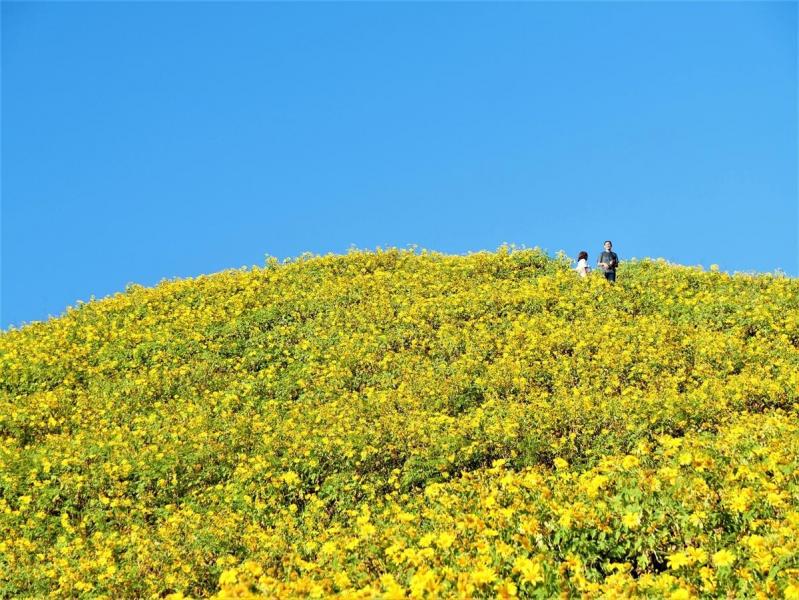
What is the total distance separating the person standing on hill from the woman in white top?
762mm

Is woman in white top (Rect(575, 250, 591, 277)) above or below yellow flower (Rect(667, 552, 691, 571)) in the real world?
above

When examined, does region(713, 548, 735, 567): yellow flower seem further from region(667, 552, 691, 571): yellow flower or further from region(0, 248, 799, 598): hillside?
region(667, 552, 691, 571): yellow flower

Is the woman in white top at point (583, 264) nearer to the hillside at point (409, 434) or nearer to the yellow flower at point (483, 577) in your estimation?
the hillside at point (409, 434)

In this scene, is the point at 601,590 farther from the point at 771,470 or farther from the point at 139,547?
the point at 139,547

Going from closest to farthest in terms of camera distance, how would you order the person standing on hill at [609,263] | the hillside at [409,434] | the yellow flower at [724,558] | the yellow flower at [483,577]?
the yellow flower at [483,577] < the yellow flower at [724,558] < the hillside at [409,434] < the person standing on hill at [609,263]

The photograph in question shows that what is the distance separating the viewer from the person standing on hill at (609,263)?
21.5 m

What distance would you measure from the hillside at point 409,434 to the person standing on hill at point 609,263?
0.84 metres

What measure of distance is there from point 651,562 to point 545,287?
1391 centimetres

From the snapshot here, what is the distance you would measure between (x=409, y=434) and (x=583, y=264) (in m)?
11.3

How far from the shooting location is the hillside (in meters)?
7.16

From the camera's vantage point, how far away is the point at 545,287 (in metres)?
20.8

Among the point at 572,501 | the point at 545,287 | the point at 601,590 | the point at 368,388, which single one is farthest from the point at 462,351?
the point at 601,590

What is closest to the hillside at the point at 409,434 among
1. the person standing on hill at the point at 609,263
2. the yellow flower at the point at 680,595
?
the yellow flower at the point at 680,595

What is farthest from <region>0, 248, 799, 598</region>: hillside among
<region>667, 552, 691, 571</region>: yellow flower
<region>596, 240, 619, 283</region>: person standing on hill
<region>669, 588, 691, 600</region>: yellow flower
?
<region>596, 240, 619, 283</region>: person standing on hill
